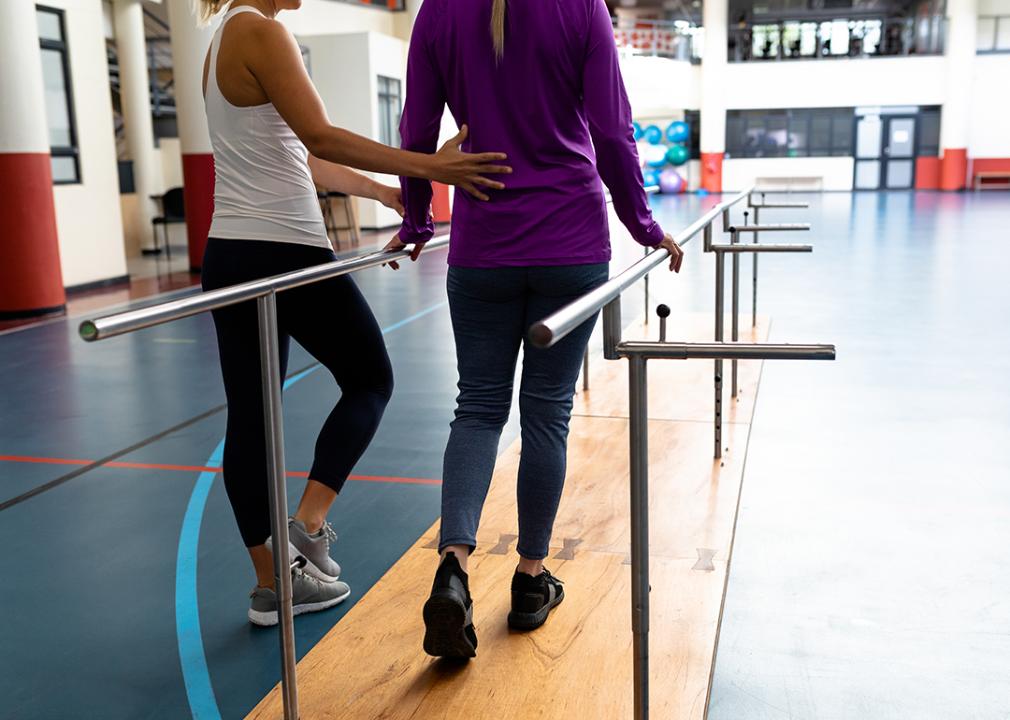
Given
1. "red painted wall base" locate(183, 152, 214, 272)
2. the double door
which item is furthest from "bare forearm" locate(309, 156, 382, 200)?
the double door

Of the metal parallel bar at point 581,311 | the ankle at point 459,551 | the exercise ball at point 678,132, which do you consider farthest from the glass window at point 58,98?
the exercise ball at point 678,132

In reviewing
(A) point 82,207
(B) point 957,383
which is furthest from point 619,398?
(A) point 82,207

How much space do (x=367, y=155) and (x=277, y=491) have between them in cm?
61

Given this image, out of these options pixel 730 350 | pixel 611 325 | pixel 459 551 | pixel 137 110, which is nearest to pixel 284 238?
pixel 459 551

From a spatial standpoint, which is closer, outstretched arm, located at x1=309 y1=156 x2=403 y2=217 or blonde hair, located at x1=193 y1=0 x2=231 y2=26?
blonde hair, located at x1=193 y1=0 x2=231 y2=26

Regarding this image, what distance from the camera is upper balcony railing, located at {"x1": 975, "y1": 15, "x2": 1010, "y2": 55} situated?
70.9ft

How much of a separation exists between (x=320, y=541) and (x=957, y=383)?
129 inches

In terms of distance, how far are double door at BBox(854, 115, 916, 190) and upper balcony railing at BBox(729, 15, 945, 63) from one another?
1.47 meters

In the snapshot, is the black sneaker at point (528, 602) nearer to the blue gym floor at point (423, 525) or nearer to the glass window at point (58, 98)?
the blue gym floor at point (423, 525)

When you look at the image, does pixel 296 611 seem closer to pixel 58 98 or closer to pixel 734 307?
pixel 734 307

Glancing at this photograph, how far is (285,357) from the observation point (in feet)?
7.13

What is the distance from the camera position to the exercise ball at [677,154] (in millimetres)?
23094

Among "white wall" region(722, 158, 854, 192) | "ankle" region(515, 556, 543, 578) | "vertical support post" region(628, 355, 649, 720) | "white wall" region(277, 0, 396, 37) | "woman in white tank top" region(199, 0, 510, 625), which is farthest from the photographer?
"white wall" region(722, 158, 854, 192)

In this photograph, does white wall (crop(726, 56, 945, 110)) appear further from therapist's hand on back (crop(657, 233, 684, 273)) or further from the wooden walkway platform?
therapist's hand on back (crop(657, 233, 684, 273))
